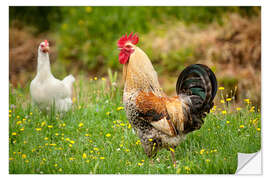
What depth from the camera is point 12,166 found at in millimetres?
3225

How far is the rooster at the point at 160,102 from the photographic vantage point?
9.56 ft

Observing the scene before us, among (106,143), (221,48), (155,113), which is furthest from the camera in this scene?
(221,48)

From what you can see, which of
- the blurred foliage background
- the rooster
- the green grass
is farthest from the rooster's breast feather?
the blurred foliage background

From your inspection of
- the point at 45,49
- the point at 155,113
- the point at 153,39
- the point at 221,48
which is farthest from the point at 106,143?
the point at 221,48

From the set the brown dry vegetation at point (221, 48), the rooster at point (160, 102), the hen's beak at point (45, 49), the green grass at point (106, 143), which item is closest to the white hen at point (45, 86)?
the hen's beak at point (45, 49)

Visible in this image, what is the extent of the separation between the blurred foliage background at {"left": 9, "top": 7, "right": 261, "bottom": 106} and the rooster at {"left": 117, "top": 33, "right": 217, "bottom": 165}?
271 cm

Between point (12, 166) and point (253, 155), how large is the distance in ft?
Result: 8.09

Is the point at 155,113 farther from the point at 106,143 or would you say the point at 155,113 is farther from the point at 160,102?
the point at 106,143

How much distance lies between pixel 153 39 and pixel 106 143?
125 inches

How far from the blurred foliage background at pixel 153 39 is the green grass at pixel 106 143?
192 centimetres

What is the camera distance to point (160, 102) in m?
2.96

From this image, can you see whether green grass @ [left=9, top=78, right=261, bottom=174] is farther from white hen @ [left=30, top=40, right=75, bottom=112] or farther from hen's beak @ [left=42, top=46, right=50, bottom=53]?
hen's beak @ [left=42, top=46, right=50, bottom=53]
